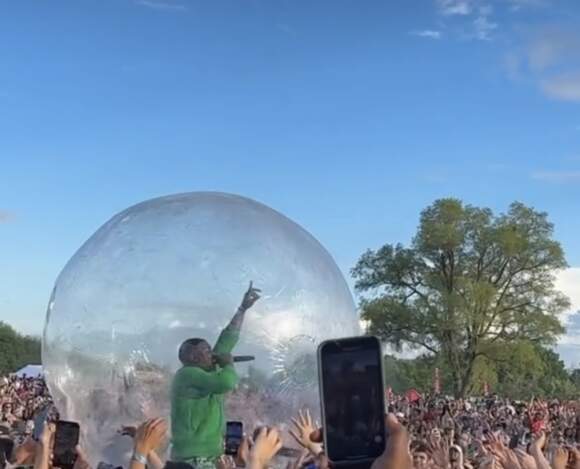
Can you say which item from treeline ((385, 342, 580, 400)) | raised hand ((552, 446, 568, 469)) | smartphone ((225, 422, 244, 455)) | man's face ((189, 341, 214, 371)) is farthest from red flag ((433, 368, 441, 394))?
smartphone ((225, 422, 244, 455))

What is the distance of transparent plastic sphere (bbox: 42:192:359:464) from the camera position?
516 cm

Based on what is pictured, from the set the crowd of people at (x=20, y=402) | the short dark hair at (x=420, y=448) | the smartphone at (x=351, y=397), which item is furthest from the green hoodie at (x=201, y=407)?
the crowd of people at (x=20, y=402)

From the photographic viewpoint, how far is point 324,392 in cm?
279

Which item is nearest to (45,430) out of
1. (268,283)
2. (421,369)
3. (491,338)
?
(268,283)

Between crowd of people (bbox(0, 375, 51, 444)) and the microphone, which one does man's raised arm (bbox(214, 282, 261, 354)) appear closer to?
the microphone

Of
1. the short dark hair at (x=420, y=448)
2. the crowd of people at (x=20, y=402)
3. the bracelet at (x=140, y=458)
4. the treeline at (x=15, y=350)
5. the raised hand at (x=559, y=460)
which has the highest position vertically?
the treeline at (x=15, y=350)

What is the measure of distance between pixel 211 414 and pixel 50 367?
3.83ft

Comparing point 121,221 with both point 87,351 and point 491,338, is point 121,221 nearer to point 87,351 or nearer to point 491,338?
point 87,351

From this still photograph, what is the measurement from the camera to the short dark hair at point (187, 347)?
16.6ft

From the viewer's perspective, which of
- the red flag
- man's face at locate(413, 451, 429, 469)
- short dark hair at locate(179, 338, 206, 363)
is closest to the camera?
short dark hair at locate(179, 338, 206, 363)

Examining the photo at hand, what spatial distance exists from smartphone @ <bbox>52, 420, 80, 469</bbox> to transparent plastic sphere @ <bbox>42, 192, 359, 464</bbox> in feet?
3.73

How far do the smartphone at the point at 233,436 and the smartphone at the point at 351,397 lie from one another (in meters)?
1.92

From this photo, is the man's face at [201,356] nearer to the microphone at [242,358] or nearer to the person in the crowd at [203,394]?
the person in the crowd at [203,394]

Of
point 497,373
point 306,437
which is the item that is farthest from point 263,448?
point 497,373
